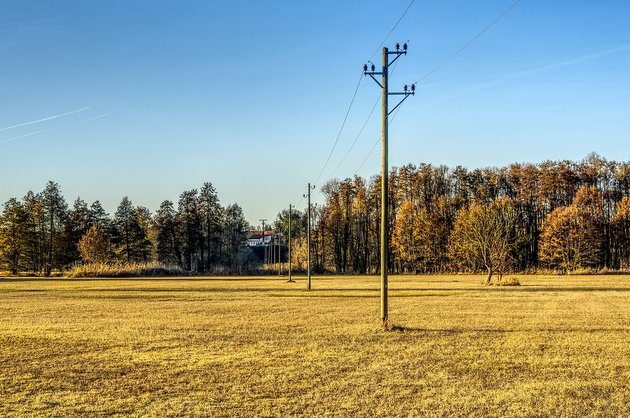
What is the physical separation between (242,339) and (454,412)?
10312 millimetres

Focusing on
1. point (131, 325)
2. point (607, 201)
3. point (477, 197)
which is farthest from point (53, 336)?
point (607, 201)

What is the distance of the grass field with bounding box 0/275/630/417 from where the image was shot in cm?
1134

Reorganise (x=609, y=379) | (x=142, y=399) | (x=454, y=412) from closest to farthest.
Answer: (x=454, y=412) < (x=142, y=399) < (x=609, y=379)

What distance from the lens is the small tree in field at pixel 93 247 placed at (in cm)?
10356

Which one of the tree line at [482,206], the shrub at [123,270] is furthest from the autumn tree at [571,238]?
the shrub at [123,270]

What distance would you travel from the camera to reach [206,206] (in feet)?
406

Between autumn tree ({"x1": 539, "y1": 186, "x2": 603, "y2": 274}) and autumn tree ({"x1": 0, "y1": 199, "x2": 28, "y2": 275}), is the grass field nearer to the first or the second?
autumn tree ({"x1": 539, "y1": 186, "x2": 603, "y2": 274})

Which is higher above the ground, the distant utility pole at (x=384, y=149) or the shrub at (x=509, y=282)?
the distant utility pole at (x=384, y=149)

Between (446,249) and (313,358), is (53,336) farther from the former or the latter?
→ (446,249)

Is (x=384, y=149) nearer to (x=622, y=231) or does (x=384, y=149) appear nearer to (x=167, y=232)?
(x=622, y=231)

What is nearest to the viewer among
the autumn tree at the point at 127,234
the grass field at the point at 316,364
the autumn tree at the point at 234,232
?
the grass field at the point at 316,364

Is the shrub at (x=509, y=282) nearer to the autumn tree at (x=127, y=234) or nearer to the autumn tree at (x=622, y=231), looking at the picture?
the autumn tree at (x=622, y=231)

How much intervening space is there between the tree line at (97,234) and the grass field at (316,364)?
3165 inches

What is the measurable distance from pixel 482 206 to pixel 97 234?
62489 mm
